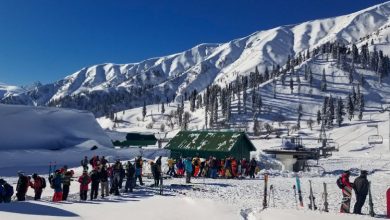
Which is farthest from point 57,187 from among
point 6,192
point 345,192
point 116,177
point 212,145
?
point 212,145

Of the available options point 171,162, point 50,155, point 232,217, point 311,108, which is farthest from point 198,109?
point 232,217

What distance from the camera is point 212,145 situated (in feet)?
135

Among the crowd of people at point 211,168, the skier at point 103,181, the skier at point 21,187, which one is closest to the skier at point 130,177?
the skier at point 103,181

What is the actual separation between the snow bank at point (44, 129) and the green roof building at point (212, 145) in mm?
15104

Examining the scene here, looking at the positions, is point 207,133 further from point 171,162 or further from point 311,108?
point 311,108

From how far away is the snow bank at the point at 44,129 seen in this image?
49781 mm

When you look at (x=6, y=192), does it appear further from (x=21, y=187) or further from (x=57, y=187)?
(x=57, y=187)

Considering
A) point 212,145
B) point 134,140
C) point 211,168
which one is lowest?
point 211,168

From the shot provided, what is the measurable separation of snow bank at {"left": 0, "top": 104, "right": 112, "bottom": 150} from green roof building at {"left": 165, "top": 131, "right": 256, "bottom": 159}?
49.6 ft

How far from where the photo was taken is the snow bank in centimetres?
4978

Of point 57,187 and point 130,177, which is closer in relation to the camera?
point 57,187

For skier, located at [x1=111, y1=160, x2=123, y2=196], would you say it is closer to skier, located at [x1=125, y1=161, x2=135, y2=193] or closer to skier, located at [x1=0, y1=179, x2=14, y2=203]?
skier, located at [x1=125, y1=161, x2=135, y2=193]

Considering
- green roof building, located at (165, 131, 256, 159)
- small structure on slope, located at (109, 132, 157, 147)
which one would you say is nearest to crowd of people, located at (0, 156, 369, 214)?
green roof building, located at (165, 131, 256, 159)

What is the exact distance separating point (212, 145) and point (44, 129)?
2308 cm
